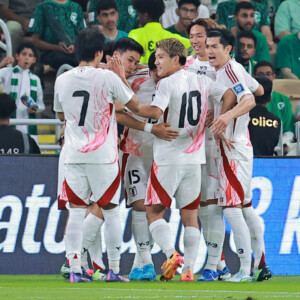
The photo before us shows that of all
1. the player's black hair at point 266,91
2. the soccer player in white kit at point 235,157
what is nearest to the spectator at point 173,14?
the player's black hair at point 266,91

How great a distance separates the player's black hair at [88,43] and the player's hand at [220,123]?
1.23 metres

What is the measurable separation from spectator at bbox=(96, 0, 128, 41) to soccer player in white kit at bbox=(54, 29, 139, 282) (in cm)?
528

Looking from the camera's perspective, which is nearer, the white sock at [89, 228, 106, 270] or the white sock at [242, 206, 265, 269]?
the white sock at [242, 206, 265, 269]

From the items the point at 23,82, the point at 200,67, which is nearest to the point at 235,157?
the point at 200,67

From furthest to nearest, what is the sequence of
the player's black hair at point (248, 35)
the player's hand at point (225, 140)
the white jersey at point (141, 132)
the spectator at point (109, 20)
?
the player's black hair at point (248, 35)
the spectator at point (109, 20)
the white jersey at point (141, 132)
the player's hand at point (225, 140)

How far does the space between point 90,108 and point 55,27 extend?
5.97 meters

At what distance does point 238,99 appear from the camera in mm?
9883

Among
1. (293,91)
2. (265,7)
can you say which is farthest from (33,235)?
(265,7)

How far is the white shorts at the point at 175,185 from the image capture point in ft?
32.0

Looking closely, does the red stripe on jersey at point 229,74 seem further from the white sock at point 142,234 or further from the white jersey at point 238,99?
the white sock at point 142,234

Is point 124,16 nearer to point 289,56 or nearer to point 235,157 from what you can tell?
point 289,56

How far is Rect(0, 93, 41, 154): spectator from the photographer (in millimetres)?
11883

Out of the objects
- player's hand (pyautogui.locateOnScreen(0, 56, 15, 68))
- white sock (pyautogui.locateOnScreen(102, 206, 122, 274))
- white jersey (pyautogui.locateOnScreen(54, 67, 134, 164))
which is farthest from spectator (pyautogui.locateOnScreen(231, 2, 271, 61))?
white sock (pyautogui.locateOnScreen(102, 206, 122, 274))

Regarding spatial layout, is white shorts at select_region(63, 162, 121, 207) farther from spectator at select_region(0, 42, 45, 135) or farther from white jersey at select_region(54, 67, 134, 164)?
spectator at select_region(0, 42, 45, 135)
